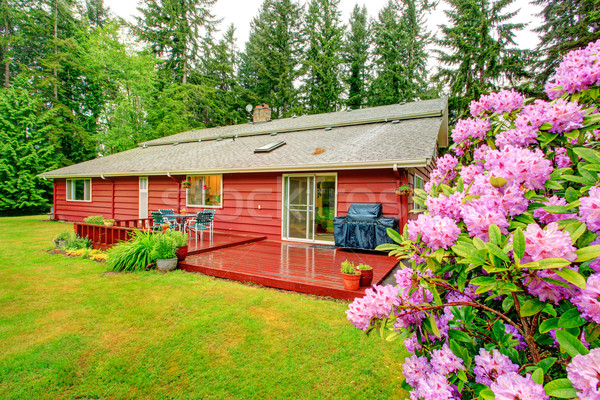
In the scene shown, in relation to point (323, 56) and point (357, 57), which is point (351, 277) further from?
point (357, 57)

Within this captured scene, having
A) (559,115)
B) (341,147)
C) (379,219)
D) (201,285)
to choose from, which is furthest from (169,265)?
(559,115)

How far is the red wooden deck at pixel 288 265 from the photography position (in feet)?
13.8

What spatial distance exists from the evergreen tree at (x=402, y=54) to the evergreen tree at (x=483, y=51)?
12.9 ft

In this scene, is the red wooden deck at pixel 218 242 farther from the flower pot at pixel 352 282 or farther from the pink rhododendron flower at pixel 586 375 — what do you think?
the pink rhododendron flower at pixel 586 375

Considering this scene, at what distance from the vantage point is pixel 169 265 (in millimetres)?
5219

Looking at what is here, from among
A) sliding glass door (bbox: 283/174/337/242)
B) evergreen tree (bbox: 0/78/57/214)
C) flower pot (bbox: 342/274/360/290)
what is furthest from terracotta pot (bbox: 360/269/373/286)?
evergreen tree (bbox: 0/78/57/214)

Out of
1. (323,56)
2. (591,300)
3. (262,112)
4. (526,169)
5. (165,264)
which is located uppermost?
(323,56)

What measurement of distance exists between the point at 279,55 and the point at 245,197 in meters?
16.2

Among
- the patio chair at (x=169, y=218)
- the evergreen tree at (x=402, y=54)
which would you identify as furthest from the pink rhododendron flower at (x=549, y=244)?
the evergreen tree at (x=402, y=54)

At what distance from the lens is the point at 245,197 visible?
28.0ft

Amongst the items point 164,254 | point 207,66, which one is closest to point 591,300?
point 164,254

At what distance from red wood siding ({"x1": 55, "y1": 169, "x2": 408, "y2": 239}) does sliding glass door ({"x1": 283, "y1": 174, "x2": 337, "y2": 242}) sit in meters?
0.25

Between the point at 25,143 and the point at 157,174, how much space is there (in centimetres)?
1268

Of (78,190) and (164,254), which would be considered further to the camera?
(78,190)
